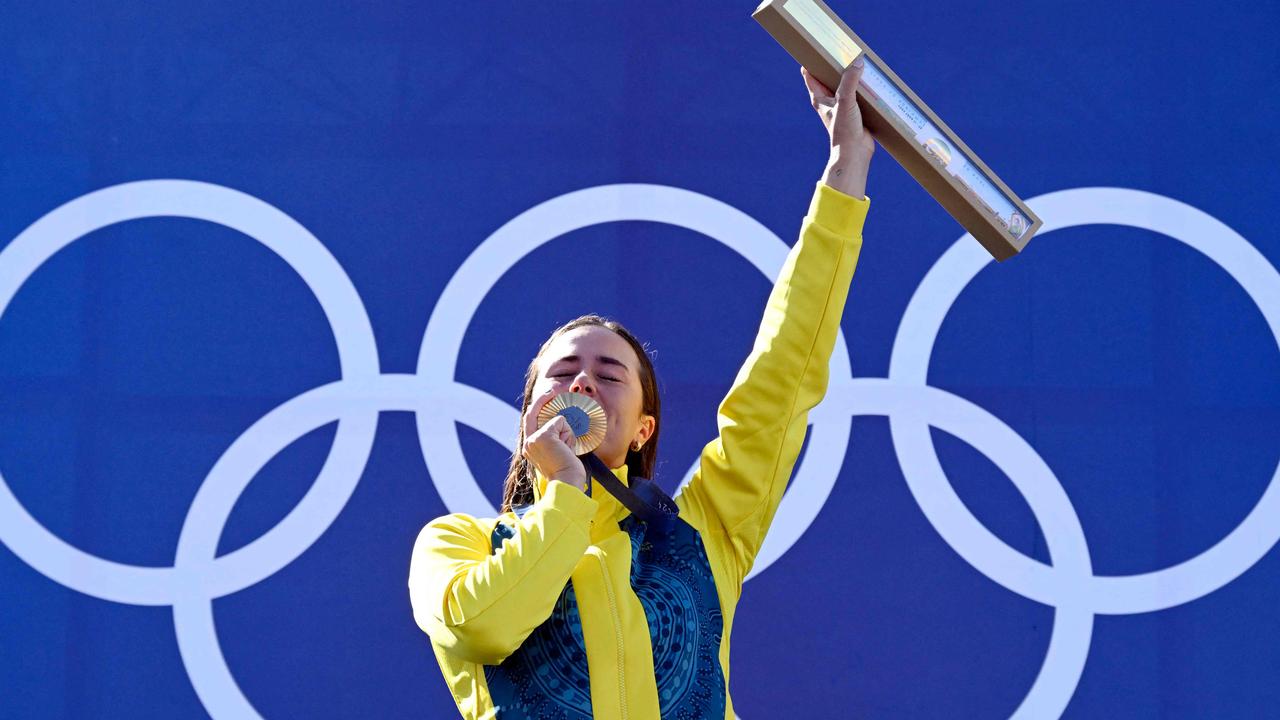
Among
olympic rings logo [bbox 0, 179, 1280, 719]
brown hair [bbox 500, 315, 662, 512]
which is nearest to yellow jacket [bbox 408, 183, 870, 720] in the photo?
brown hair [bbox 500, 315, 662, 512]

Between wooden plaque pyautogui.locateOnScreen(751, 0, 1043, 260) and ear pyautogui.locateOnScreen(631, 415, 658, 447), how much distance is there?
1.70 feet

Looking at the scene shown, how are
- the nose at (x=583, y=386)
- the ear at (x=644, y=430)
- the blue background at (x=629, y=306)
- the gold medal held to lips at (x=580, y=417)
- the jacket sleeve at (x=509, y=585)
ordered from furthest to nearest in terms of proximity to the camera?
the blue background at (x=629, y=306)
the ear at (x=644, y=430)
the nose at (x=583, y=386)
the gold medal held to lips at (x=580, y=417)
the jacket sleeve at (x=509, y=585)

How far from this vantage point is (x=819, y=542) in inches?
93.5

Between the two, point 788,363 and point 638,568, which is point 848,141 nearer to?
point 788,363

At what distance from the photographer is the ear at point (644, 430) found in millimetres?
1742

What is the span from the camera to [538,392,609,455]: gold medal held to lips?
152cm

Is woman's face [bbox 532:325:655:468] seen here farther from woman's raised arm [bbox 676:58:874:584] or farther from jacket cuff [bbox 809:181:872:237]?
jacket cuff [bbox 809:181:872:237]

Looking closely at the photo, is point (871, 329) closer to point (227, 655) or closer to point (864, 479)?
point (864, 479)

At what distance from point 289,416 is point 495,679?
1.13 meters

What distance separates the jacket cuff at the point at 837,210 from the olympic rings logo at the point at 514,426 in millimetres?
788

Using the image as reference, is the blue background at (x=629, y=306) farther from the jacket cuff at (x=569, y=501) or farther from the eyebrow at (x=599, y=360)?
the jacket cuff at (x=569, y=501)

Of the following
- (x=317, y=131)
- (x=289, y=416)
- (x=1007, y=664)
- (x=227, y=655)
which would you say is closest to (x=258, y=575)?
(x=227, y=655)

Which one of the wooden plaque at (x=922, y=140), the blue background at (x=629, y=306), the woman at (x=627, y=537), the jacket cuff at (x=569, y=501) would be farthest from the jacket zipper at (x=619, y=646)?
the blue background at (x=629, y=306)

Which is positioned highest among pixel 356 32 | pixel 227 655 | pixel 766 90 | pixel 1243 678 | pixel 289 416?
pixel 356 32
